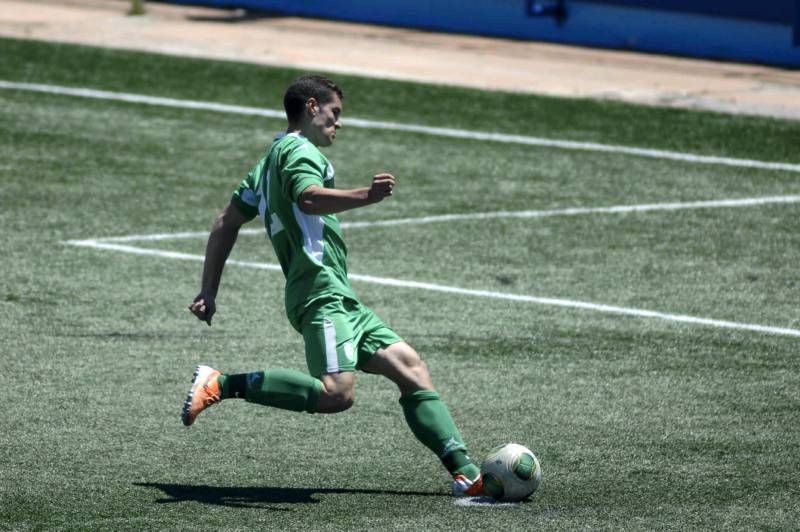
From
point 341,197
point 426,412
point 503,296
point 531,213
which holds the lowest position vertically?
point 531,213

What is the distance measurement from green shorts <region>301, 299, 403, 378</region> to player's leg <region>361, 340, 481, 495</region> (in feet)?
0.20

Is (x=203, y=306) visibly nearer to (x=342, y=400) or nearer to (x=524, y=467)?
(x=342, y=400)

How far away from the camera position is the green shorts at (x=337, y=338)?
23.4 ft

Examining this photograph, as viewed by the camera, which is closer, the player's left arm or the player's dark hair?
the player's left arm

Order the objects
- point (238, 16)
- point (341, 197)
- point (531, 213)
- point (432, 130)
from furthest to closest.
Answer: point (238, 16) < point (432, 130) < point (531, 213) < point (341, 197)

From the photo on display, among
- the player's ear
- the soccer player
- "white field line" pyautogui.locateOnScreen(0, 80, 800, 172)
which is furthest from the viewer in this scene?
"white field line" pyautogui.locateOnScreen(0, 80, 800, 172)

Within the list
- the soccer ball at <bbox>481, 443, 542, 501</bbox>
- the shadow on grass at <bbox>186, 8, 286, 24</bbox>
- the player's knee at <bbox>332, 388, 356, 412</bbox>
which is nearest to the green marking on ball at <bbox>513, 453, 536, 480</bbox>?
the soccer ball at <bbox>481, 443, 542, 501</bbox>

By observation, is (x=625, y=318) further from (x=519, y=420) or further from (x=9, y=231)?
(x=9, y=231)

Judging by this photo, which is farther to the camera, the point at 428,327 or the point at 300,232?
the point at 428,327

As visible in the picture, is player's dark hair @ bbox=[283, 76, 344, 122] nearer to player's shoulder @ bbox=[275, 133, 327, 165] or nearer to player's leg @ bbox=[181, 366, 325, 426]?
player's shoulder @ bbox=[275, 133, 327, 165]

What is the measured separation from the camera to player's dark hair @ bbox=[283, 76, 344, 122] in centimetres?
723

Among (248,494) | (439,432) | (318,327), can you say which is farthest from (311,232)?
(248,494)

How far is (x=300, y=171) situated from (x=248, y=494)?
1.37 m

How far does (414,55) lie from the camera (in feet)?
69.4
